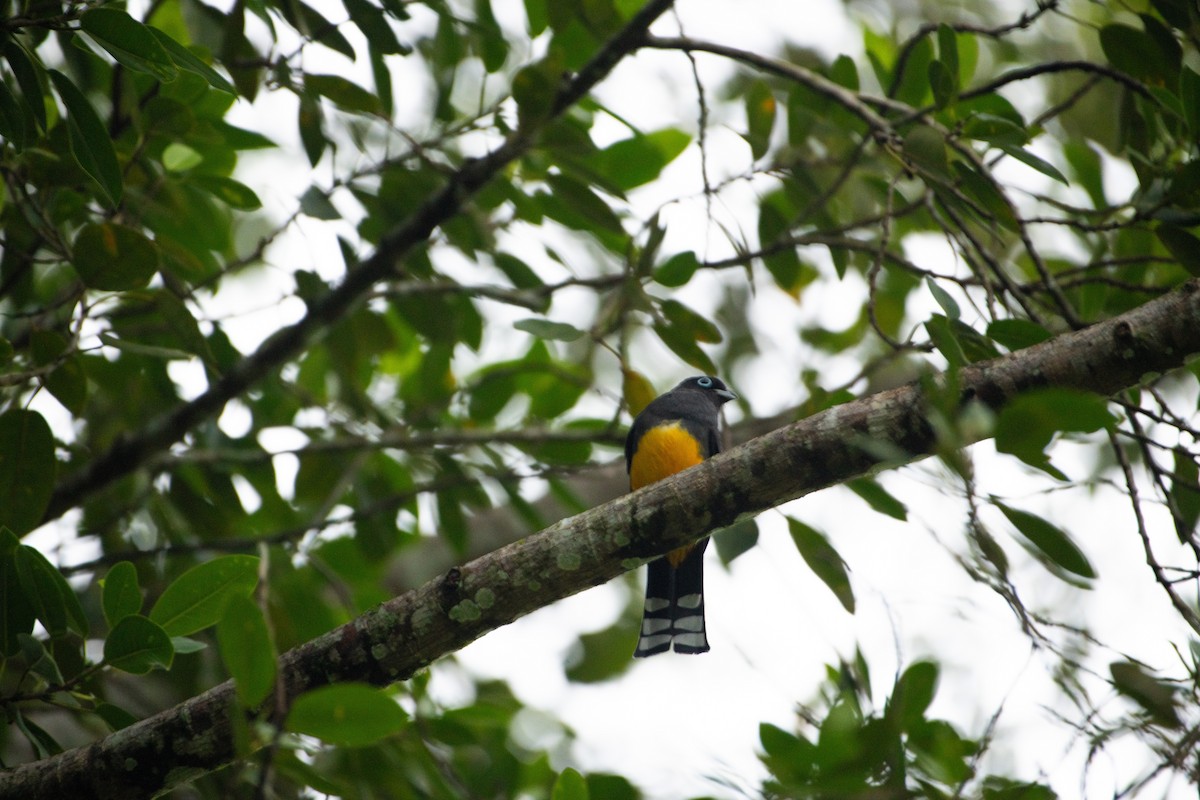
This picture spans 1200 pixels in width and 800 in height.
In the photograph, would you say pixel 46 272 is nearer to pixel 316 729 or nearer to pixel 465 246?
pixel 465 246

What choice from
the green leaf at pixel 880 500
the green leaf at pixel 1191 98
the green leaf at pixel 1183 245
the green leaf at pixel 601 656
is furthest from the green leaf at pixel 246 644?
the green leaf at pixel 601 656

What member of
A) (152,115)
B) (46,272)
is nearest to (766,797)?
(152,115)

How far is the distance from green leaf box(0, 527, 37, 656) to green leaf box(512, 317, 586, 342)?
58.8 inches

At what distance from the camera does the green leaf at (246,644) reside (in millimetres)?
1932

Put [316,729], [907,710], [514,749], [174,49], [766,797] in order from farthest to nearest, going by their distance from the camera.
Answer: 1. [514,749]
2. [174,49]
3. [907,710]
4. [766,797]
5. [316,729]

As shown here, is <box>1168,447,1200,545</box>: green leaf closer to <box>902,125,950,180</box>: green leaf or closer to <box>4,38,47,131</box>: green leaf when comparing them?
<box>902,125,950,180</box>: green leaf

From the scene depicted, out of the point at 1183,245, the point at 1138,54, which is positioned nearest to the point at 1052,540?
the point at 1183,245

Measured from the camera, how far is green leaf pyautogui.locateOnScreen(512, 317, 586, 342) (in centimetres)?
315

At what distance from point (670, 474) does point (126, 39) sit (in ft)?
8.62

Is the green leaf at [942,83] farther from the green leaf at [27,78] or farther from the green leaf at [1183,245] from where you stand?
the green leaf at [27,78]

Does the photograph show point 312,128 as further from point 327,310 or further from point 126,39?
point 126,39

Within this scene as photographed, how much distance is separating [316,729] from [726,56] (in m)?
2.52

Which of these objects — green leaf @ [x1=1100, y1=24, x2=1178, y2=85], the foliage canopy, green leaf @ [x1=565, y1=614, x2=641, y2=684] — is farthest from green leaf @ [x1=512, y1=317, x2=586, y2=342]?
green leaf @ [x1=565, y1=614, x2=641, y2=684]

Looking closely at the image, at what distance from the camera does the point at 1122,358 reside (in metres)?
2.17
